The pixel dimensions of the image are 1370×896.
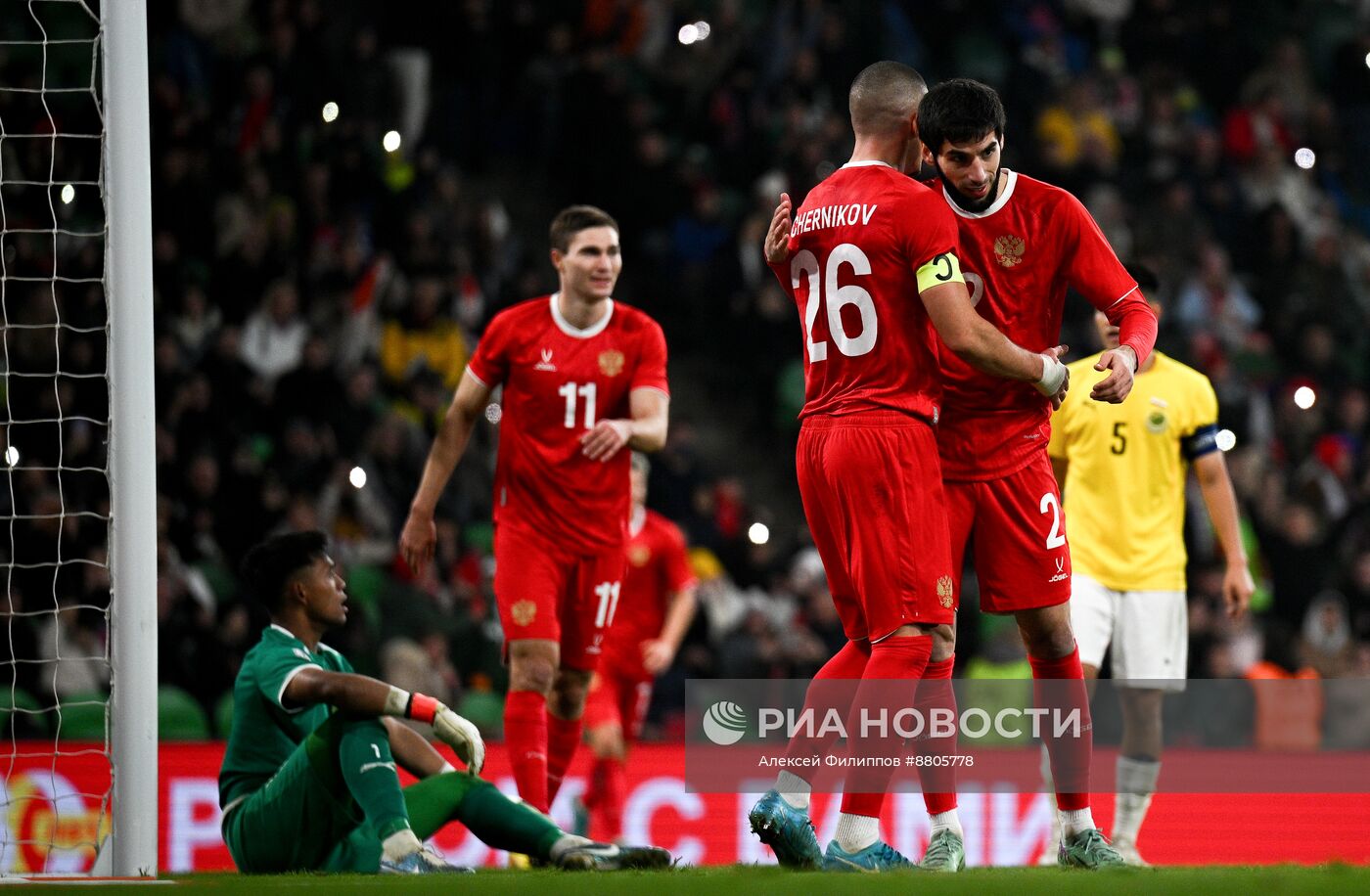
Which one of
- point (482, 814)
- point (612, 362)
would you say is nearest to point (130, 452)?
point (482, 814)

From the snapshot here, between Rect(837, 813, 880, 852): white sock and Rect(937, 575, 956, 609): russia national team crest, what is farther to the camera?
Rect(937, 575, 956, 609): russia national team crest

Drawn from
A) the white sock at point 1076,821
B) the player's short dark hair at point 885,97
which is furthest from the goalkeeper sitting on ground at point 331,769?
the player's short dark hair at point 885,97

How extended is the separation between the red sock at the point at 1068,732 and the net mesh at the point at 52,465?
5.09m

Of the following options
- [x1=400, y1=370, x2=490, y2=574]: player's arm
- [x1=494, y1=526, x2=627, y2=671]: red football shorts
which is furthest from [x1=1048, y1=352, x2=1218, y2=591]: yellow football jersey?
[x1=400, y1=370, x2=490, y2=574]: player's arm

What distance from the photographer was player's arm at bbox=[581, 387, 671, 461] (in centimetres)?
662

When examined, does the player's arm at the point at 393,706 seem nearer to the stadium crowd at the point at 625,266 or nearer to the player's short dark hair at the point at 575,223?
the player's short dark hair at the point at 575,223

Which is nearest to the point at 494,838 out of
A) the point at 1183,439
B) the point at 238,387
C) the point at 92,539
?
the point at 1183,439

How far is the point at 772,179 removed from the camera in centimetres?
1360

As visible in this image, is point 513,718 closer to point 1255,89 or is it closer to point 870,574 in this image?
point 870,574

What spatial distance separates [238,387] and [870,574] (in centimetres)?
745

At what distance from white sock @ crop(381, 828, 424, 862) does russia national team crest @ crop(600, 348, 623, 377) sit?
2.50 m

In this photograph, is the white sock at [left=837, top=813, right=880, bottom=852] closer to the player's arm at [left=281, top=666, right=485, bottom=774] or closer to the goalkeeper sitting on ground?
the goalkeeper sitting on ground

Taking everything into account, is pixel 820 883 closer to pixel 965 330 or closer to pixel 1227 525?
pixel 965 330

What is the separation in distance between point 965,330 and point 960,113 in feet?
2.08
